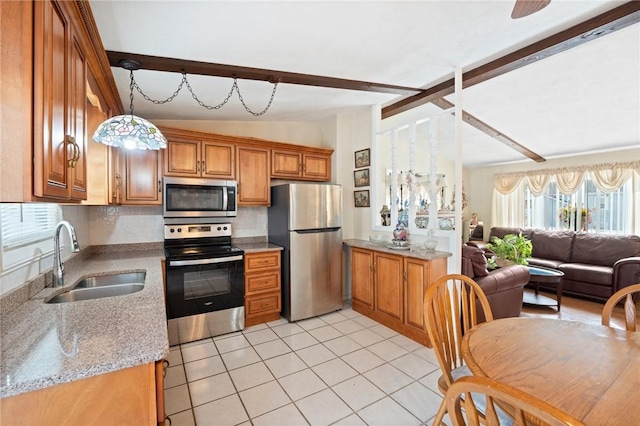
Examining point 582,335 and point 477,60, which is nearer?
point 582,335

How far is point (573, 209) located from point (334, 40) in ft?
19.7

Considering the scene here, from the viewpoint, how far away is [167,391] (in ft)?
6.92

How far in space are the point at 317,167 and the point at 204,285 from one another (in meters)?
2.06

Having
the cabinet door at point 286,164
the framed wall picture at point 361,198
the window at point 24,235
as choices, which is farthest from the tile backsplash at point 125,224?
the framed wall picture at point 361,198

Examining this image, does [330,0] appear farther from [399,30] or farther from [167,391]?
[167,391]

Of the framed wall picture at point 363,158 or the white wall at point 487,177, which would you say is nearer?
the framed wall picture at point 363,158

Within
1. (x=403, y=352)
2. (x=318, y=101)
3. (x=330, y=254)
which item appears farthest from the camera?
(x=330, y=254)

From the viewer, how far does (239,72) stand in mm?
2428

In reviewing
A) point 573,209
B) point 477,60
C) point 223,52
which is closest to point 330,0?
point 223,52

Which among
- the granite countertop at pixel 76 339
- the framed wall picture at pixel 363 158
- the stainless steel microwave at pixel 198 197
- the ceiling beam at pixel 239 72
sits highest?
the ceiling beam at pixel 239 72

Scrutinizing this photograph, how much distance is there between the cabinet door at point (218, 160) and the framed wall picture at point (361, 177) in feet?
5.56

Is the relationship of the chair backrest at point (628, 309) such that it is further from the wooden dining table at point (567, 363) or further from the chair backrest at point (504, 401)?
the chair backrest at point (504, 401)

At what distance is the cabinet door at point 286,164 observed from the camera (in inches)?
143

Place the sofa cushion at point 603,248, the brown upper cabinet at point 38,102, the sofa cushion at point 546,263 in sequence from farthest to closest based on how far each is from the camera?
the sofa cushion at point 546,263 < the sofa cushion at point 603,248 < the brown upper cabinet at point 38,102
